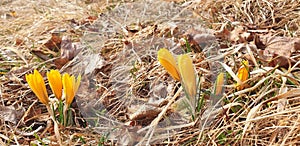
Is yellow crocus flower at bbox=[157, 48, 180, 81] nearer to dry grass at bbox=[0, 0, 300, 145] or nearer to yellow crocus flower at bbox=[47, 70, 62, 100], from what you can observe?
dry grass at bbox=[0, 0, 300, 145]

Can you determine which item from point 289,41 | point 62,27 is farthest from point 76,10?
point 289,41

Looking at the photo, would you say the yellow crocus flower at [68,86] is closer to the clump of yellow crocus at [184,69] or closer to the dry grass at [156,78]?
the dry grass at [156,78]

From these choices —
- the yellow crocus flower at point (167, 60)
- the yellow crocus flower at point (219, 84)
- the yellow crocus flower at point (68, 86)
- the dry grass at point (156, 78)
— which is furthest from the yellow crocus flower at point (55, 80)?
the yellow crocus flower at point (219, 84)

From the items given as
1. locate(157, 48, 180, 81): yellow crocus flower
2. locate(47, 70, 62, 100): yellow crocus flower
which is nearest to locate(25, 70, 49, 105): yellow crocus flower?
locate(47, 70, 62, 100): yellow crocus flower

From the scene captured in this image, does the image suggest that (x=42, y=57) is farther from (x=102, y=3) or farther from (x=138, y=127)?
(x=102, y=3)

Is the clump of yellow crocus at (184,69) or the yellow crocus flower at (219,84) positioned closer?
the clump of yellow crocus at (184,69)

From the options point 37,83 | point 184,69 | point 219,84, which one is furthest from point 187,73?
point 37,83

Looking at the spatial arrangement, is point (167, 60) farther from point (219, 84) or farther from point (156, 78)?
point (156, 78)
